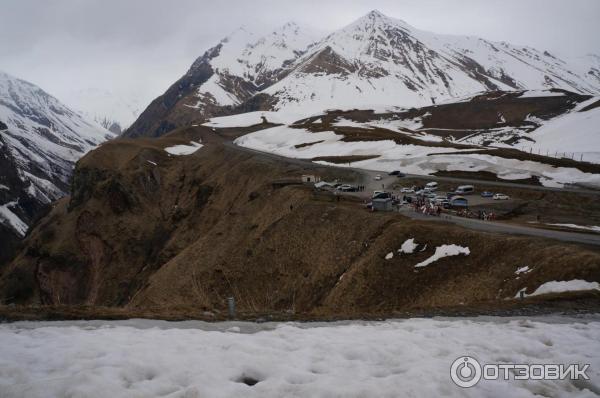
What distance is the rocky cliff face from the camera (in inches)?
Answer: 1028

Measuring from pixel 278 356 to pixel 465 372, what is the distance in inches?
160

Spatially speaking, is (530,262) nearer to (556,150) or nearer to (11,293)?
(11,293)

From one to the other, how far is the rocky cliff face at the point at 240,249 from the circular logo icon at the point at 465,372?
23.8 feet

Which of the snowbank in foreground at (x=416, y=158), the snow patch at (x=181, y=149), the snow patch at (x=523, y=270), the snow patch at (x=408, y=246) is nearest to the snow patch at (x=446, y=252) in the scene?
the snow patch at (x=408, y=246)

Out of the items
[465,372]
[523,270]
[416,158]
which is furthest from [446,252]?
[416,158]

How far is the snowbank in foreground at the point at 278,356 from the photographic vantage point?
724 centimetres

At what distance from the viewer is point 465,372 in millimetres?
8430

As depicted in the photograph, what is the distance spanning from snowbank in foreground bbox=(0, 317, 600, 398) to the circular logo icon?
0.17 m

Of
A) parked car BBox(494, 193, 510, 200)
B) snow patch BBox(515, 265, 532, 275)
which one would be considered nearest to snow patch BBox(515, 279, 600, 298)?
snow patch BBox(515, 265, 532, 275)

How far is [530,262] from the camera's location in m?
23.8

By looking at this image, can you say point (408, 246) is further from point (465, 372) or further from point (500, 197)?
point (500, 197)

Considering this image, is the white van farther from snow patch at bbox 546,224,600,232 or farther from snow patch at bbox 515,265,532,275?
snow patch at bbox 515,265,532,275

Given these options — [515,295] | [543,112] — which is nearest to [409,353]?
[515,295]

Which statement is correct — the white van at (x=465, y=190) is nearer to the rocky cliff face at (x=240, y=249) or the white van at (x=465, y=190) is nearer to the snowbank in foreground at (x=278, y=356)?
the rocky cliff face at (x=240, y=249)
